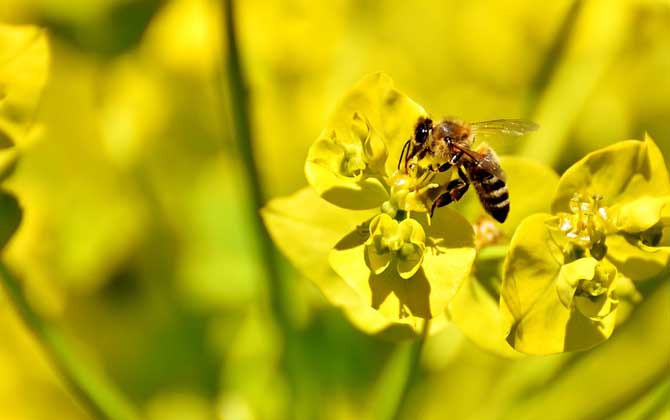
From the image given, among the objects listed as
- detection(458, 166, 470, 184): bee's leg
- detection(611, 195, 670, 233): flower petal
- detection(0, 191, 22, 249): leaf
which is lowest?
detection(0, 191, 22, 249): leaf

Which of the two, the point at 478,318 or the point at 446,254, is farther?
the point at 478,318

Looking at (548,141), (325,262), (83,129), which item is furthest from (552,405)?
(83,129)

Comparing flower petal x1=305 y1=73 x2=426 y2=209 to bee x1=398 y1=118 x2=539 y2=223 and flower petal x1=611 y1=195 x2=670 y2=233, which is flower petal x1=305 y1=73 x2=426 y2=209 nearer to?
bee x1=398 y1=118 x2=539 y2=223

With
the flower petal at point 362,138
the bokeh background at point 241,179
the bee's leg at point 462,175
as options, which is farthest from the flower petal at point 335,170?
the bokeh background at point 241,179

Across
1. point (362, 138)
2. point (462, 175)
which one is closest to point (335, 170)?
point (362, 138)

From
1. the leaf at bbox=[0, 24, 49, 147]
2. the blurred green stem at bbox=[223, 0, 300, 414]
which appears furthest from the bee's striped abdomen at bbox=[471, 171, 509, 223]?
the leaf at bbox=[0, 24, 49, 147]

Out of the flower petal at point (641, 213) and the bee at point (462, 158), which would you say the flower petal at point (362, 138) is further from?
the flower petal at point (641, 213)

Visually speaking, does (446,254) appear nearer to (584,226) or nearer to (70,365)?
(584,226)
